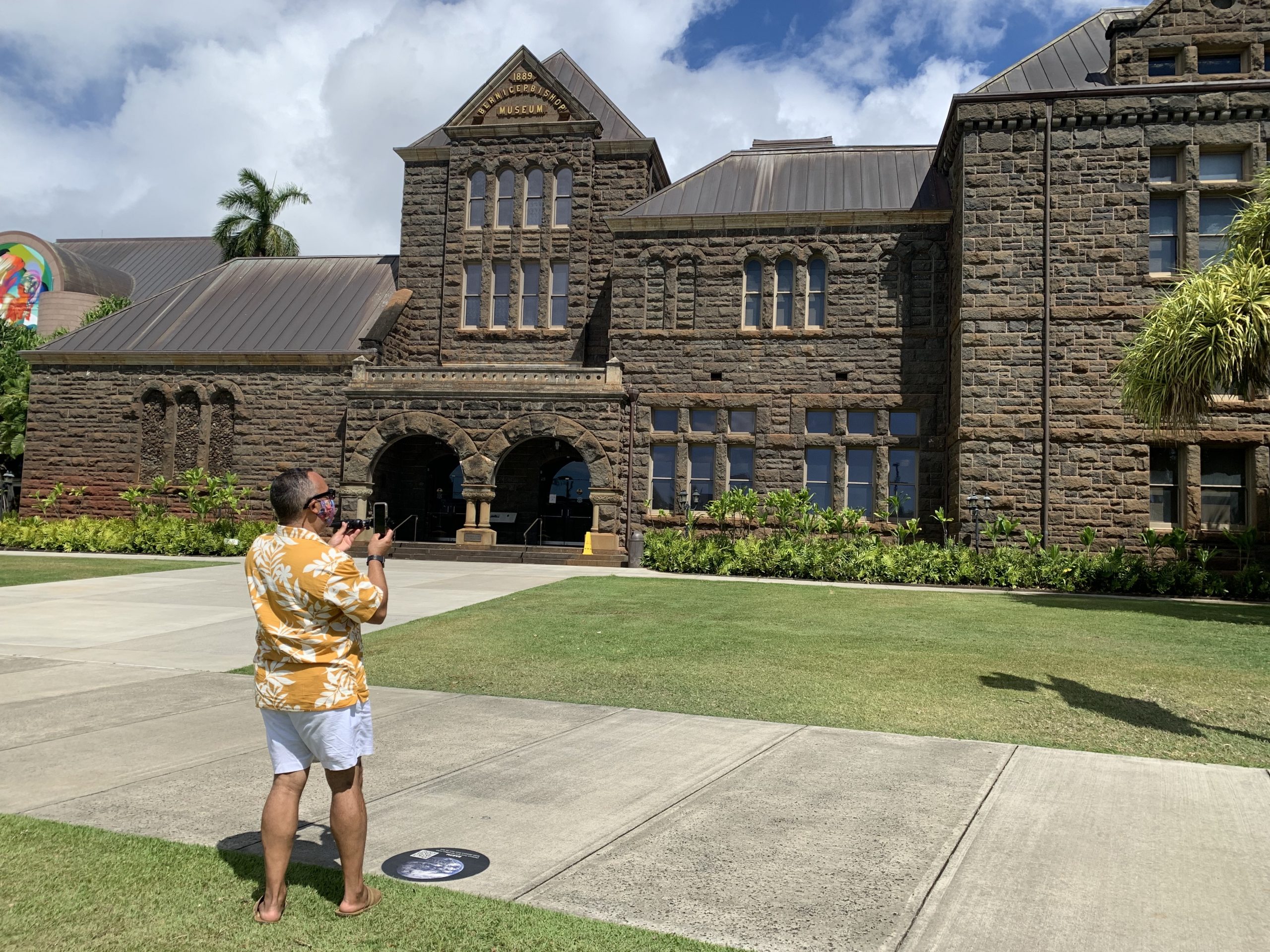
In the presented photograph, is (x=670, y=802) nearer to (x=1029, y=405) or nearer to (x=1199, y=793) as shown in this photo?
(x=1199, y=793)

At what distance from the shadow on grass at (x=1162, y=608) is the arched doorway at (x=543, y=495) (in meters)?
14.2

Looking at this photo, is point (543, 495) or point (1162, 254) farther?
point (543, 495)

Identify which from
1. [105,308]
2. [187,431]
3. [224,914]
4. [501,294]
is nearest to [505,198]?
[501,294]

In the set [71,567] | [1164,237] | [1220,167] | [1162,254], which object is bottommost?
[71,567]

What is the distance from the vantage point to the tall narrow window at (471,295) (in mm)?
29062

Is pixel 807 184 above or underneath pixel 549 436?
above

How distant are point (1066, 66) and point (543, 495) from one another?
17.8 metres

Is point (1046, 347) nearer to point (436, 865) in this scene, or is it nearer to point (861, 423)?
point (861, 423)

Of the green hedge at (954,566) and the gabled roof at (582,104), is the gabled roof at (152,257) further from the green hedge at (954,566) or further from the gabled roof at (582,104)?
the green hedge at (954,566)

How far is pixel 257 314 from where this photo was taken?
30297 mm

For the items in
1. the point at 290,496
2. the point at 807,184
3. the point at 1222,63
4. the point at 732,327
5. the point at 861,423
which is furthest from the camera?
the point at 807,184

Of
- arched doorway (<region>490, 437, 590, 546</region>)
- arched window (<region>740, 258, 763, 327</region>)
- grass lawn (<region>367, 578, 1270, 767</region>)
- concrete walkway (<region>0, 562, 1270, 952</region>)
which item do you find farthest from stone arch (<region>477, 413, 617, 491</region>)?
concrete walkway (<region>0, 562, 1270, 952</region>)

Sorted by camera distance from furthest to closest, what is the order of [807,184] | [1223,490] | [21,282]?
1. [21,282]
2. [807,184]
3. [1223,490]

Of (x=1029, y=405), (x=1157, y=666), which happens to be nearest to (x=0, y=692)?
(x=1157, y=666)
